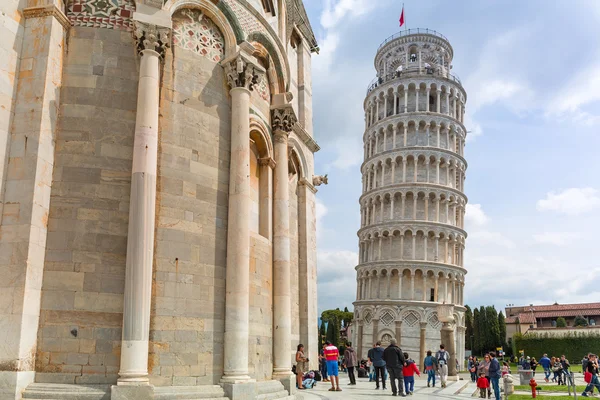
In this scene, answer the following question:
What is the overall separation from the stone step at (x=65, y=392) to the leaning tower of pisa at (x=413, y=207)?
52.3 m

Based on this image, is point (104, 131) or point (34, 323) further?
point (104, 131)

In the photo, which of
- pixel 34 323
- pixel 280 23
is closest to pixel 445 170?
pixel 280 23

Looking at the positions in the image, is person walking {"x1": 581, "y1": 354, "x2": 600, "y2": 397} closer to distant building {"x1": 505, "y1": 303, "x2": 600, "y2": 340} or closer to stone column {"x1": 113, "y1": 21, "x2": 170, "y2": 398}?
stone column {"x1": 113, "y1": 21, "x2": 170, "y2": 398}

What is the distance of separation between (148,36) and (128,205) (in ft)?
12.0

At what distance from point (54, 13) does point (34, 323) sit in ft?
20.7

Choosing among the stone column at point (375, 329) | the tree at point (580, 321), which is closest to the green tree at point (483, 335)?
the tree at point (580, 321)

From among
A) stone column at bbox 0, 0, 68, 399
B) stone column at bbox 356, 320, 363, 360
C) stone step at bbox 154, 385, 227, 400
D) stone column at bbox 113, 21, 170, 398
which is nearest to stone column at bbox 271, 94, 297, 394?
stone step at bbox 154, 385, 227, 400

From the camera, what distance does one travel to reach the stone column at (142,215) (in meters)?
11.0

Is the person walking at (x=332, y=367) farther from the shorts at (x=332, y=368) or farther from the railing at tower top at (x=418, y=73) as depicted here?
the railing at tower top at (x=418, y=73)

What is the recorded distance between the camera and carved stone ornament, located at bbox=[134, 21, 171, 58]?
40.7 ft

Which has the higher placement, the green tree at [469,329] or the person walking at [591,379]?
the green tree at [469,329]

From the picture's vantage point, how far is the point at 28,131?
37.7ft

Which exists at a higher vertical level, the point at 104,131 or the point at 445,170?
the point at 445,170

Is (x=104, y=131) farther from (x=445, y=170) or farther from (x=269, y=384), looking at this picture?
(x=445, y=170)
